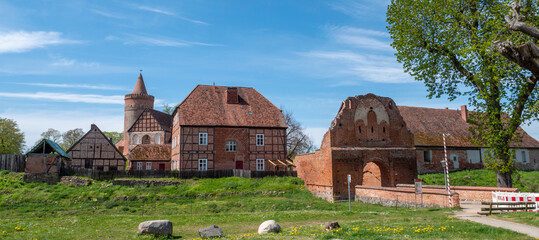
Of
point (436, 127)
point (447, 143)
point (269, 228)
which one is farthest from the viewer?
point (436, 127)

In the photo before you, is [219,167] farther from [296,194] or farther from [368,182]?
[368,182]

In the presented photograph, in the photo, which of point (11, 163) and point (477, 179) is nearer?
point (477, 179)

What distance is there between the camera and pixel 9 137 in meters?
56.6

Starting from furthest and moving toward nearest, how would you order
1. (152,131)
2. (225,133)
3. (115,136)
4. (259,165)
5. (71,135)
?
(115,136), (71,135), (152,131), (259,165), (225,133)

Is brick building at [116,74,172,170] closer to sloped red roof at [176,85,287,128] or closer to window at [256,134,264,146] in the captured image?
sloped red roof at [176,85,287,128]

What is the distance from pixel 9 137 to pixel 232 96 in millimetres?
37296

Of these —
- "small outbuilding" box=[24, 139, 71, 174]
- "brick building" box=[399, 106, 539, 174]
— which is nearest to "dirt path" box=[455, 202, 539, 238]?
"brick building" box=[399, 106, 539, 174]

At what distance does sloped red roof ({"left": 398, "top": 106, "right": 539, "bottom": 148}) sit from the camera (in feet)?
130

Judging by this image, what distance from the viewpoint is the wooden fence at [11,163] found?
36969mm

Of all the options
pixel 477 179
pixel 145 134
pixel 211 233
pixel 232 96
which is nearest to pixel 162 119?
pixel 145 134

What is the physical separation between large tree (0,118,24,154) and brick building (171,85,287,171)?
30386mm

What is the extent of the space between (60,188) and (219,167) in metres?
13.8

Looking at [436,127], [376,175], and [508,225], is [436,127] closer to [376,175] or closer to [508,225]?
[376,175]

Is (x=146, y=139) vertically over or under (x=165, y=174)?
over
